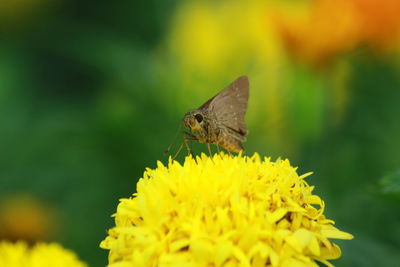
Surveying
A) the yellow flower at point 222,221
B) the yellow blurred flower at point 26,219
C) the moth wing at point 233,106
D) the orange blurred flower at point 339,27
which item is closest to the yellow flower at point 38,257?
the yellow flower at point 222,221

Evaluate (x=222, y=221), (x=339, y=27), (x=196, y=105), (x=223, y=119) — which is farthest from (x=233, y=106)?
(x=196, y=105)

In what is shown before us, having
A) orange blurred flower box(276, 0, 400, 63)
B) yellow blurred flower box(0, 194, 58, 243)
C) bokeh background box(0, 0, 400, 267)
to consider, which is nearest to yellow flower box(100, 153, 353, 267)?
bokeh background box(0, 0, 400, 267)

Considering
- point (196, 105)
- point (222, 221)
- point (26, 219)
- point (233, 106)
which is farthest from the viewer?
point (196, 105)

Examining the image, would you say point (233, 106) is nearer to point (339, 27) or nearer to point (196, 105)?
point (339, 27)

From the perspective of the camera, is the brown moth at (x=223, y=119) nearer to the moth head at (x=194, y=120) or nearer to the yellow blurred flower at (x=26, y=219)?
the moth head at (x=194, y=120)

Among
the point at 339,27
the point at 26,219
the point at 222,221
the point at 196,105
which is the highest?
the point at 196,105

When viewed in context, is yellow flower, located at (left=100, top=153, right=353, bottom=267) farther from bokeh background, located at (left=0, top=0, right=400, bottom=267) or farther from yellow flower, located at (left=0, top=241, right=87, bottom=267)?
bokeh background, located at (left=0, top=0, right=400, bottom=267)

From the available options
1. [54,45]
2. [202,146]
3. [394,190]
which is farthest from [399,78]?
[54,45]
